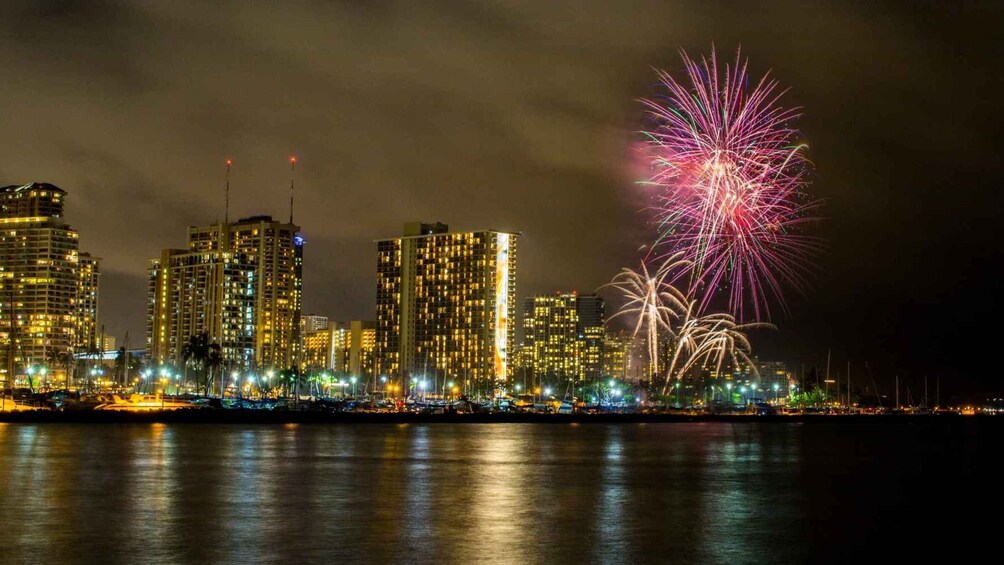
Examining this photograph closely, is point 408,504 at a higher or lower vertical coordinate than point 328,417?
higher

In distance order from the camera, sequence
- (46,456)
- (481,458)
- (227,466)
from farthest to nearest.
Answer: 1. (481,458)
2. (46,456)
3. (227,466)

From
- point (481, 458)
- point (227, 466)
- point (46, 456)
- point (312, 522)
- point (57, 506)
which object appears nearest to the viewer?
point (312, 522)

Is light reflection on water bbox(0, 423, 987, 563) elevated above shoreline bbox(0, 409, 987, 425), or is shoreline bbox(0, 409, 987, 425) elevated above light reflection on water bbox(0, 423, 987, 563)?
light reflection on water bbox(0, 423, 987, 563)

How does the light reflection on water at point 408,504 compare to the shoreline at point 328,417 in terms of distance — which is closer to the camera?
the light reflection on water at point 408,504

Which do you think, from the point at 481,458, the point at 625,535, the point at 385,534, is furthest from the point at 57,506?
the point at 481,458

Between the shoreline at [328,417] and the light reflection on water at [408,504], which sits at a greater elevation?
the light reflection on water at [408,504]

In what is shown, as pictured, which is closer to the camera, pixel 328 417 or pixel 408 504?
pixel 408 504

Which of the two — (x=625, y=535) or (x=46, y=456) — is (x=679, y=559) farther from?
(x=46, y=456)

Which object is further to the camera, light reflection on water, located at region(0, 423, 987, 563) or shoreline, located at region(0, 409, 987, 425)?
shoreline, located at region(0, 409, 987, 425)
